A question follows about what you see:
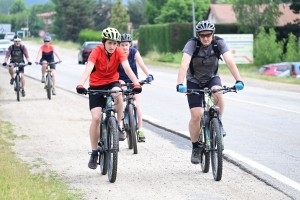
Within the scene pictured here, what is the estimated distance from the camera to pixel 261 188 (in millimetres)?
7770

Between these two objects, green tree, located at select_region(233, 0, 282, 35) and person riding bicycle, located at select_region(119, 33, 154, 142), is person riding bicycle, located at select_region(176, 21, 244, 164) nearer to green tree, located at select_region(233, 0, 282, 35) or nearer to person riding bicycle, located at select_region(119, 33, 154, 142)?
person riding bicycle, located at select_region(119, 33, 154, 142)

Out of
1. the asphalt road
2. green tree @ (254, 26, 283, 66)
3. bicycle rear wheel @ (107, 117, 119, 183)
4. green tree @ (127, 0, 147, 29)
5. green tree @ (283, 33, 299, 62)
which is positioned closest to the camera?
bicycle rear wheel @ (107, 117, 119, 183)

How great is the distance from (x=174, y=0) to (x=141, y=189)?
99.6 meters

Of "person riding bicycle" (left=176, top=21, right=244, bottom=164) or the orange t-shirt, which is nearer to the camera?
"person riding bicycle" (left=176, top=21, right=244, bottom=164)

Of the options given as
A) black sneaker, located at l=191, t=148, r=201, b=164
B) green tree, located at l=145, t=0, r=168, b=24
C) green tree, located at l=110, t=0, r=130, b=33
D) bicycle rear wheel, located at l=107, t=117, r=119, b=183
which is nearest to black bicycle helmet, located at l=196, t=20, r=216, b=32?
bicycle rear wheel, located at l=107, t=117, r=119, b=183

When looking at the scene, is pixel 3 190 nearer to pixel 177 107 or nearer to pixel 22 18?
pixel 177 107

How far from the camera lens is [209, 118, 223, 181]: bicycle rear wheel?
317 inches

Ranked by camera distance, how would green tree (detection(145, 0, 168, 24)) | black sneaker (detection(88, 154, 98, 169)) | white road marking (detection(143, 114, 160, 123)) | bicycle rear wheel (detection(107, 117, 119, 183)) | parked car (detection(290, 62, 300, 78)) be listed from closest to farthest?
bicycle rear wheel (detection(107, 117, 119, 183)) < black sneaker (detection(88, 154, 98, 169)) < white road marking (detection(143, 114, 160, 123)) < parked car (detection(290, 62, 300, 78)) < green tree (detection(145, 0, 168, 24))

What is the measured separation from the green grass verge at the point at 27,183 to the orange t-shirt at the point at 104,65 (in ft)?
3.88

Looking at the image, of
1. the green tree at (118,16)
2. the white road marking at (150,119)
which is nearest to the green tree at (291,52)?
the white road marking at (150,119)

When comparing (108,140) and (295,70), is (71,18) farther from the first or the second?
(108,140)

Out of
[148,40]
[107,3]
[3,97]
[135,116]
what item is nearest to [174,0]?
[107,3]

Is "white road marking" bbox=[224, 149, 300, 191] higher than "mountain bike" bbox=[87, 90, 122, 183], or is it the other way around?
"mountain bike" bbox=[87, 90, 122, 183]

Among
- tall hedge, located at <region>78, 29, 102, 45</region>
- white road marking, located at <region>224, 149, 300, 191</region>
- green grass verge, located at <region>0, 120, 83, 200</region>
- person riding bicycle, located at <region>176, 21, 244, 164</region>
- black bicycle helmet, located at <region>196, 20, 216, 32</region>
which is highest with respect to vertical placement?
black bicycle helmet, located at <region>196, 20, 216, 32</region>
